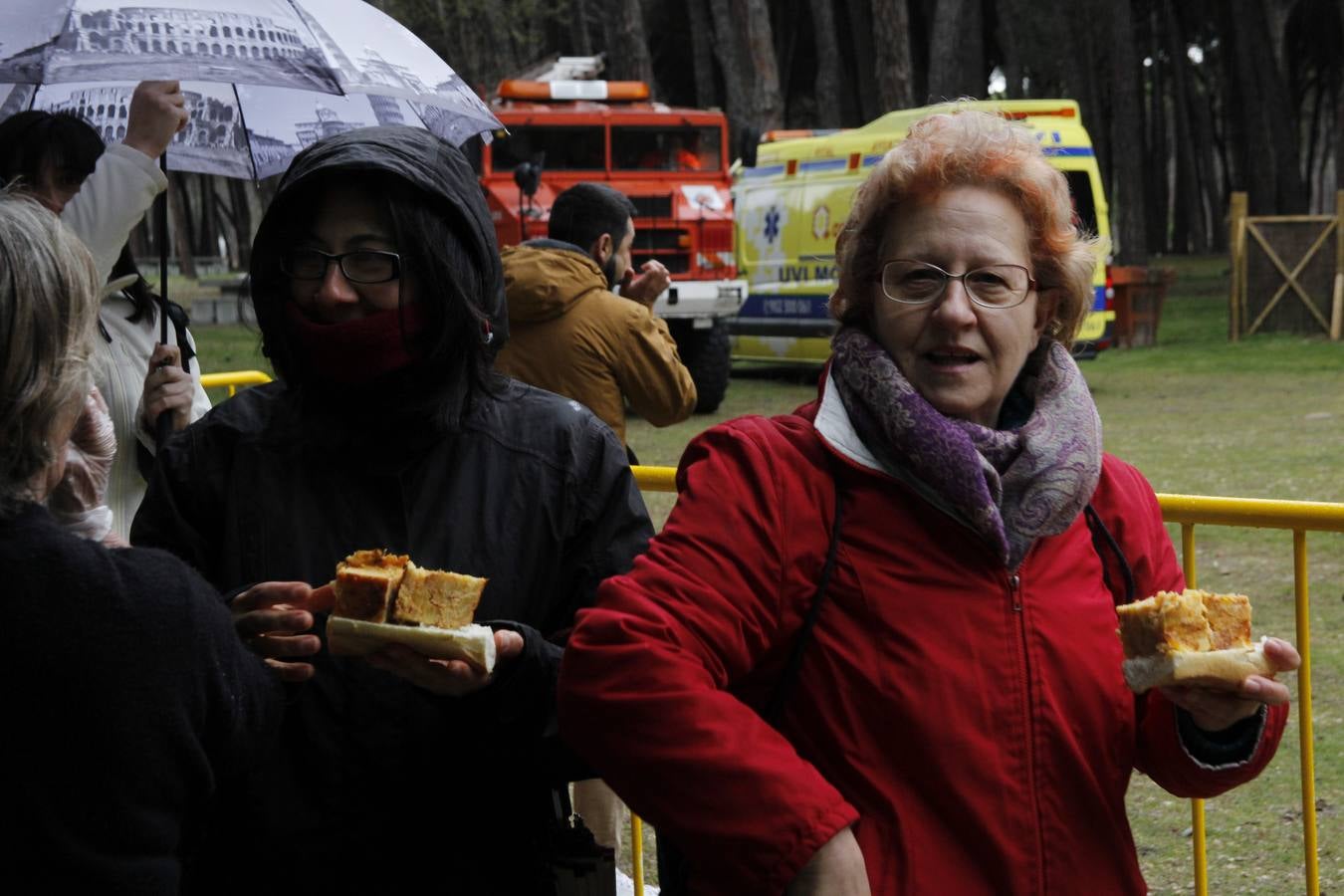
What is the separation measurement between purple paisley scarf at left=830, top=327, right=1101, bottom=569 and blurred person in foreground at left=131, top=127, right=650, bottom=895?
0.41m

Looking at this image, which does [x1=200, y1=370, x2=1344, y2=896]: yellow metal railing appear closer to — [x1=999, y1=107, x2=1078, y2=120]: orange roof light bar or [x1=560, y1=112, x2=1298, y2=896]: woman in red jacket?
[x1=560, y1=112, x2=1298, y2=896]: woman in red jacket

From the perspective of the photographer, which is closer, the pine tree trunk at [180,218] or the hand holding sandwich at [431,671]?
the hand holding sandwich at [431,671]

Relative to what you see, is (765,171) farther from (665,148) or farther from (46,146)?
(46,146)

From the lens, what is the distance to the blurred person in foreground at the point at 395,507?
7.41 ft

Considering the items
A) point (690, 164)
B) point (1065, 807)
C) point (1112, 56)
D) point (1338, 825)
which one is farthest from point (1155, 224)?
point (1065, 807)

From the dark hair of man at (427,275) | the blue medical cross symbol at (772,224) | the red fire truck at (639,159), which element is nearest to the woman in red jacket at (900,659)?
the dark hair of man at (427,275)

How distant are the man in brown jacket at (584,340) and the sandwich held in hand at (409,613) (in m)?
3.77

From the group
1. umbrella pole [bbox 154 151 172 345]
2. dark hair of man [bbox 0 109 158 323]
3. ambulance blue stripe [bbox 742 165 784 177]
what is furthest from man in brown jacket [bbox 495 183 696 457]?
ambulance blue stripe [bbox 742 165 784 177]

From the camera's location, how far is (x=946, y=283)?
229 cm

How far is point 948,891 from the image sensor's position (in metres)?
2.04

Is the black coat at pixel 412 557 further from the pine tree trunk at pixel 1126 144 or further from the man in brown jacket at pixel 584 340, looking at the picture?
the pine tree trunk at pixel 1126 144

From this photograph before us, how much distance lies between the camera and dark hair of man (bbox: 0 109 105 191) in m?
3.93

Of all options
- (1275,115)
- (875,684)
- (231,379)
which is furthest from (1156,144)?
(875,684)

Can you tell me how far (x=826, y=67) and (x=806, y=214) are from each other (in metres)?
18.1
